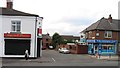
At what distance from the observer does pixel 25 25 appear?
3869 centimetres

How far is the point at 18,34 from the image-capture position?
38250 millimetres

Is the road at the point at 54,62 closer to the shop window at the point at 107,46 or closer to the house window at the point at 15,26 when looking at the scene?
the house window at the point at 15,26

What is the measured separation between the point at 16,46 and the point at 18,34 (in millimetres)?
1687

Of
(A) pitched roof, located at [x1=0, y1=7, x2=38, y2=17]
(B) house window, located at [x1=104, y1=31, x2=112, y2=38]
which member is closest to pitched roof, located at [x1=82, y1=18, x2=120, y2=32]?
(B) house window, located at [x1=104, y1=31, x2=112, y2=38]

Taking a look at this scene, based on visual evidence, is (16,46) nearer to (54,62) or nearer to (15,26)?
(15,26)

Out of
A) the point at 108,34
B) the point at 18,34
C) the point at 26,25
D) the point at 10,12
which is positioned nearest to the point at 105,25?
the point at 108,34

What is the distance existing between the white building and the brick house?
21.5 metres

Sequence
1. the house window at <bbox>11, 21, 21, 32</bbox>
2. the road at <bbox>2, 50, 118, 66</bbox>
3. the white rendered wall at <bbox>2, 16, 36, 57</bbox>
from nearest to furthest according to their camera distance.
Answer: the road at <bbox>2, 50, 118, 66</bbox> < the white rendered wall at <bbox>2, 16, 36, 57</bbox> < the house window at <bbox>11, 21, 21, 32</bbox>

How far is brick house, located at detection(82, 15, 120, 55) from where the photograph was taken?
57.7 m

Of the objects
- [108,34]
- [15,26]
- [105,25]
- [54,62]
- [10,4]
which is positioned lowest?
[54,62]

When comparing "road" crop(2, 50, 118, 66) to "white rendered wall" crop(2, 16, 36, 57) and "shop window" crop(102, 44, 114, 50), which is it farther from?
"shop window" crop(102, 44, 114, 50)

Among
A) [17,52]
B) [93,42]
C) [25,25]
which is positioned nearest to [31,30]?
[25,25]

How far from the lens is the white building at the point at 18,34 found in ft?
125

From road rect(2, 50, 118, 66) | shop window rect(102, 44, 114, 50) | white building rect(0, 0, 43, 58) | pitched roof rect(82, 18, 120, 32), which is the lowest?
road rect(2, 50, 118, 66)
